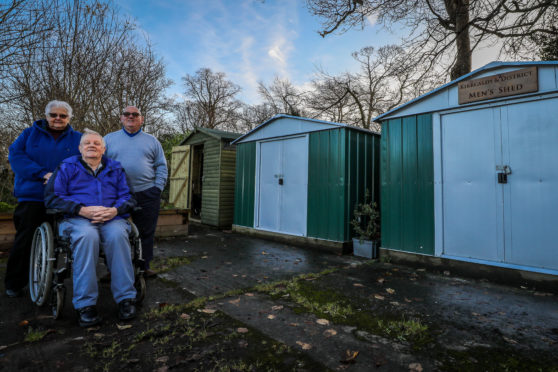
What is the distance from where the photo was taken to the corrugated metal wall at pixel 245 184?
6.61m

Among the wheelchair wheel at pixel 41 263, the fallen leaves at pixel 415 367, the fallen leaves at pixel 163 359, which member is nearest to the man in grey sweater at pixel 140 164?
the wheelchair wheel at pixel 41 263

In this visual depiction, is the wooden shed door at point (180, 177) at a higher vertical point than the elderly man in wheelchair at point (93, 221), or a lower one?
higher

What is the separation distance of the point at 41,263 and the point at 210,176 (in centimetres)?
567

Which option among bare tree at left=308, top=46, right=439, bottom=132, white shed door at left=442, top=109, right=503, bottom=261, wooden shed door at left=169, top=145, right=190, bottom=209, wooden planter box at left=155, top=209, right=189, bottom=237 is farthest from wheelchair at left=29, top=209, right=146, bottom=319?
bare tree at left=308, top=46, right=439, bottom=132

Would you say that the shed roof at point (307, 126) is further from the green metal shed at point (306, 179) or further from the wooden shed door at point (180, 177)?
the wooden shed door at point (180, 177)

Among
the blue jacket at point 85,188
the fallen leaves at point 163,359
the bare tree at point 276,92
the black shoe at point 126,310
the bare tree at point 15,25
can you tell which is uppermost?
the bare tree at point 276,92

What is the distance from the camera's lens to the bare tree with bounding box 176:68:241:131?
21.3 metres

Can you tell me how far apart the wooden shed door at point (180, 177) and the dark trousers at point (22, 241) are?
6.15 meters

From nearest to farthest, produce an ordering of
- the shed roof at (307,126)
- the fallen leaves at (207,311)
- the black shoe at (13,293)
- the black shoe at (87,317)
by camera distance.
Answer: the black shoe at (87,317), the fallen leaves at (207,311), the black shoe at (13,293), the shed roof at (307,126)

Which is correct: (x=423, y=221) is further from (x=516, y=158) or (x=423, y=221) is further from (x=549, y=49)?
(x=549, y=49)

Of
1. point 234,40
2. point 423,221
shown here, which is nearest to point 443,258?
point 423,221

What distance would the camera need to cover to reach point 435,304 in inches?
104

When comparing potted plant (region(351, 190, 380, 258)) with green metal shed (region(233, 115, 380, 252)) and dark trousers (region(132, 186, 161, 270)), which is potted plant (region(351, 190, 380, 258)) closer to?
green metal shed (region(233, 115, 380, 252))

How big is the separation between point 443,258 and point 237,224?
176 inches
